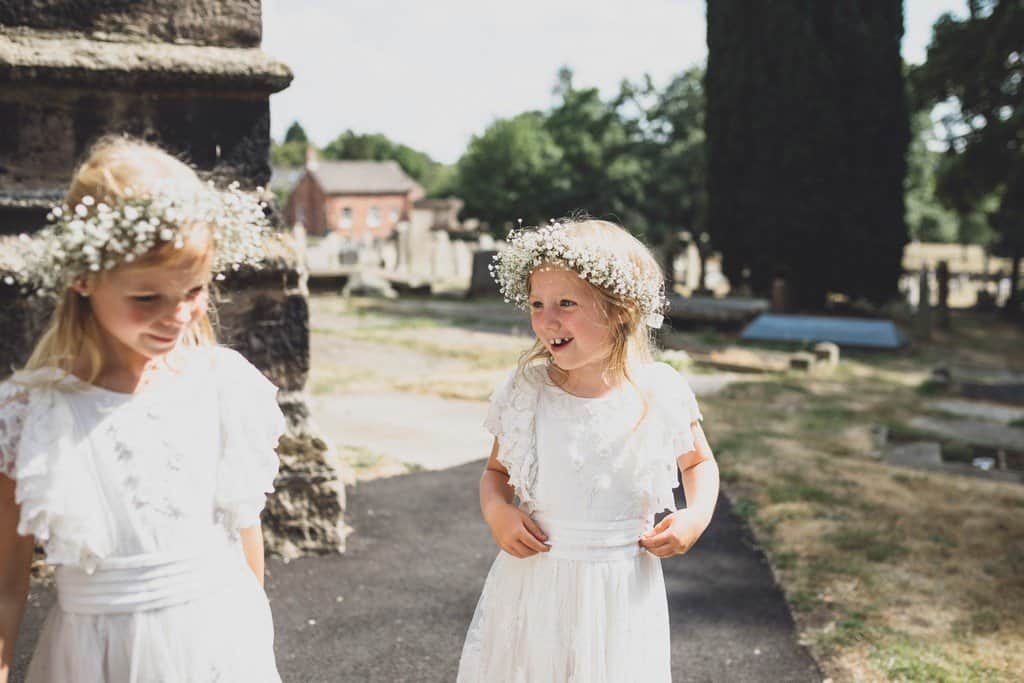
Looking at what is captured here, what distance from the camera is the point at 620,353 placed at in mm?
2521

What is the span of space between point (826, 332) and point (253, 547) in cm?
1424

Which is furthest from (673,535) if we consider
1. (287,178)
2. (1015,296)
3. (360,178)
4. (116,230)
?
(287,178)

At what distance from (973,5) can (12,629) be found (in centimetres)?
2133

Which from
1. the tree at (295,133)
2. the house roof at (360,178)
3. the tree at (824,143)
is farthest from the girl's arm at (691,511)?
the tree at (295,133)

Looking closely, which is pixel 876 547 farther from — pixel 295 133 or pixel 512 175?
pixel 295 133

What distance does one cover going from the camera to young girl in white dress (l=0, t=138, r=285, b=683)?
1.80 meters

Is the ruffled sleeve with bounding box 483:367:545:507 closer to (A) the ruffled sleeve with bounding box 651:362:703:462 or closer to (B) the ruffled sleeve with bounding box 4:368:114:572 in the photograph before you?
(A) the ruffled sleeve with bounding box 651:362:703:462

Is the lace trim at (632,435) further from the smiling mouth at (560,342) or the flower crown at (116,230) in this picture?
the flower crown at (116,230)

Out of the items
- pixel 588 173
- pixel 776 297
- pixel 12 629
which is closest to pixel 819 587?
pixel 12 629

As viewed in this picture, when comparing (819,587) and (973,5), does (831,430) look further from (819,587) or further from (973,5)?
(973,5)

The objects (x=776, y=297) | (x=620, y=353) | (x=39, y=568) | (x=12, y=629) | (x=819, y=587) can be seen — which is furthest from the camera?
(x=776, y=297)

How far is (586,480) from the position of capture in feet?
7.95

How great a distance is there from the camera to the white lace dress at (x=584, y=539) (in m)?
2.34

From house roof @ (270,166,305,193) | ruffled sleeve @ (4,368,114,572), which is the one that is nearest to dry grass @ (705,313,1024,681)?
ruffled sleeve @ (4,368,114,572)
